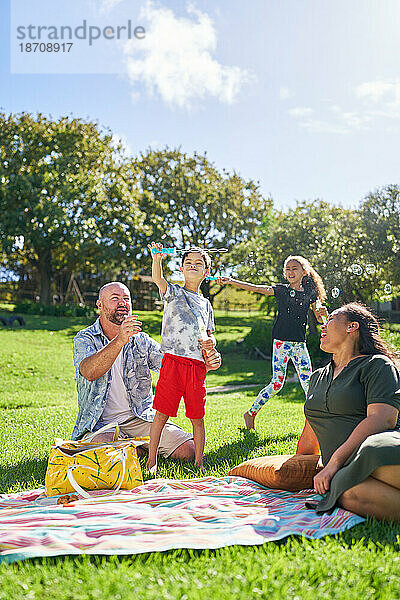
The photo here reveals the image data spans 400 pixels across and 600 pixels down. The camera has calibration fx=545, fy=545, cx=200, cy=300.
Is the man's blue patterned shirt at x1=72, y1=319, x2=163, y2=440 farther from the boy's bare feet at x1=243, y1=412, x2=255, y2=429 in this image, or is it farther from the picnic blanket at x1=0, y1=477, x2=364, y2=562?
the boy's bare feet at x1=243, y1=412, x2=255, y2=429

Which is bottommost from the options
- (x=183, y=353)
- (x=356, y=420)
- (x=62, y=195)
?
(x=356, y=420)

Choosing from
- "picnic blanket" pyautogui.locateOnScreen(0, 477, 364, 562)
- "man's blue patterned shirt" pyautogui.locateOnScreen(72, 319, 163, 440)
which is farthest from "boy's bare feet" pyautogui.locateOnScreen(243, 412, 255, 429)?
"picnic blanket" pyautogui.locateOnScreen(0, 477, 364, 562)

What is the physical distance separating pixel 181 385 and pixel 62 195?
68.2 feet

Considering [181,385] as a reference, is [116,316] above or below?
above

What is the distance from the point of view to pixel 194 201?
29422 millimetres

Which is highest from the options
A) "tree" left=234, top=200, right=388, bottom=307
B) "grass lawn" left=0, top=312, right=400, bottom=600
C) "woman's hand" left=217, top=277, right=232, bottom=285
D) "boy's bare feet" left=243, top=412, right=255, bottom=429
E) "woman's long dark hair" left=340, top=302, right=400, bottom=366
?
"tree" left=234, top=200, right=388, bottom=307

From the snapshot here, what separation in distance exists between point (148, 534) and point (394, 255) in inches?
619

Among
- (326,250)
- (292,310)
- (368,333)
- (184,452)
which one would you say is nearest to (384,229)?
(326,250)

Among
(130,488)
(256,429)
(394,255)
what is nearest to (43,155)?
(394,255)

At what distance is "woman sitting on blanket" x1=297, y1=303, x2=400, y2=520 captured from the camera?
287 cm

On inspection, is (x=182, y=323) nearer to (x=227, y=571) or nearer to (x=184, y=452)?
(x=184, y=452)

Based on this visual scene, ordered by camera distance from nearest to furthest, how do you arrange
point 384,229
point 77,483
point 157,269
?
1. point 77,483
2. point 157,269
3. point 384,229

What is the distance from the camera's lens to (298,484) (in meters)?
3.66

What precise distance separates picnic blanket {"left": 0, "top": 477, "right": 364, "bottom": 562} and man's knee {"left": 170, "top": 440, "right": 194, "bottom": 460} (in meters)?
1.10
